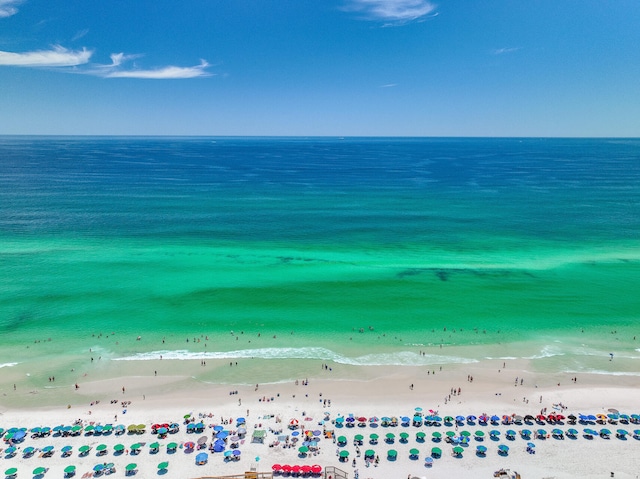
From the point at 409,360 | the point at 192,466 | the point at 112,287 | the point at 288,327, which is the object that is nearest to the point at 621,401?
the point at 409,360

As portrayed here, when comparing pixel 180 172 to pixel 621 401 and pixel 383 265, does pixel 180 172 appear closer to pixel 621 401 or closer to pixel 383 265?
pixel 383 265

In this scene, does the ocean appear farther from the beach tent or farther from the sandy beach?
the beach tent

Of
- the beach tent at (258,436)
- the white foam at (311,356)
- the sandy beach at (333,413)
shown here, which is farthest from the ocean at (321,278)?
the beach tent at (258,436)

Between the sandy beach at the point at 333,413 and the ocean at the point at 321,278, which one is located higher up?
the ocean at the point at 321,278

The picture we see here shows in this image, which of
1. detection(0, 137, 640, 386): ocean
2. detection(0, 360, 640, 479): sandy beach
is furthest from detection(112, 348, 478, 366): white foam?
detection(0, 360, 640, 479): sandy beach

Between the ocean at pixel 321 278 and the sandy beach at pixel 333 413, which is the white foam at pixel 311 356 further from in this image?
the sandy beach at pixel 333 413

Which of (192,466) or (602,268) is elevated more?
(602,268)
